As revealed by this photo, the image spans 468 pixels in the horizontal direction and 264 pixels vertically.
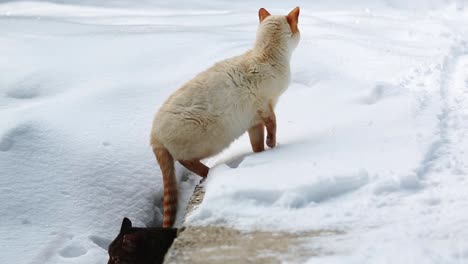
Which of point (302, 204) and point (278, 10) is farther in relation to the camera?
point (278, 10)

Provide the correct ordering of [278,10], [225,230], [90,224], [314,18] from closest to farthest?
[225,230] → [90,224] → [314,18] → [278,10]

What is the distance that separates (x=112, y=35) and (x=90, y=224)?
3.39 m

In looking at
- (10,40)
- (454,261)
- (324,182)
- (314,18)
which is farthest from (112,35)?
(454,261)

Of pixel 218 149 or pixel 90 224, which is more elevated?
pixel 218 149

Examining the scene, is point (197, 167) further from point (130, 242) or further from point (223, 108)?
point (130, 242)

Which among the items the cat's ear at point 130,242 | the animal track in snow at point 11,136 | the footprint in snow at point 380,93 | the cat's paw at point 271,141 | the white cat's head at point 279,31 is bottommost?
the cat's ear at point 130,242

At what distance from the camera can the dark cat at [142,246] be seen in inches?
106

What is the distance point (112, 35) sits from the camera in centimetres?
644

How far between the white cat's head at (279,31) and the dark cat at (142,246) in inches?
70.1

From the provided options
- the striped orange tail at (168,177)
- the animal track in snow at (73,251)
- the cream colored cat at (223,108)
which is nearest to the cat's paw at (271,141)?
the cream colored cat at (223,108)

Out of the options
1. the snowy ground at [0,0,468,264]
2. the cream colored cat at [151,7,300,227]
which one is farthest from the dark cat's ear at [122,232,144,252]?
the cream colored cat at [151,7,300,227]

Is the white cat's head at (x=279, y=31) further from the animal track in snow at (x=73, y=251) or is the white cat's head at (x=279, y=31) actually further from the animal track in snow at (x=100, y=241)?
the animal track in snow at (x=73, y=251)

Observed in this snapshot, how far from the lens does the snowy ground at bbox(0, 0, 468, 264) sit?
2.59 metres

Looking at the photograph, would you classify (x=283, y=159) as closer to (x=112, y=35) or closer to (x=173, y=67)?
(x=173, y=67)
